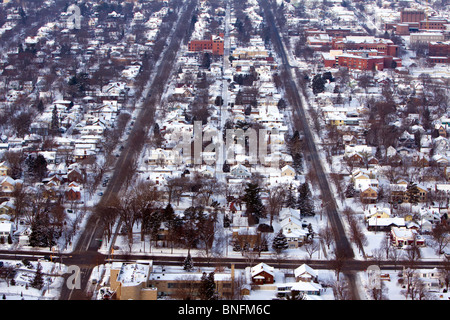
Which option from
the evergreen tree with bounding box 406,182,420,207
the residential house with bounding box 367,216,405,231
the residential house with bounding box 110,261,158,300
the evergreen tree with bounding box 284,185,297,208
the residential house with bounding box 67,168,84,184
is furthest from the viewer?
the residential house with bounding box 67,168,84,184

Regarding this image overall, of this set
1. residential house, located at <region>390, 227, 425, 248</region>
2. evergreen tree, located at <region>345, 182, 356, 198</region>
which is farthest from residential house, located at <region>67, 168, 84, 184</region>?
residential house, located at <region>390, 227, 425, 248</region>

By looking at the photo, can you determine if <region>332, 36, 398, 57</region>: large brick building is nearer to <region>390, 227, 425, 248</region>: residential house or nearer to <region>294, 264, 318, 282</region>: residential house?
<region>390, 227, 425, 248</region>: residential house

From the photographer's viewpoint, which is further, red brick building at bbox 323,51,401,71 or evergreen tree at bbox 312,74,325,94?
red brick building at bbox 323,51,401,71

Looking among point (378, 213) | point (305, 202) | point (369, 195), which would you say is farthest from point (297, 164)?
point (378, 213)

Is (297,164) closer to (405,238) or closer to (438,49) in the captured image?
(405,238)

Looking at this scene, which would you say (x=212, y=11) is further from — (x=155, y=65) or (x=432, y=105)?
(x=432, y=105)
